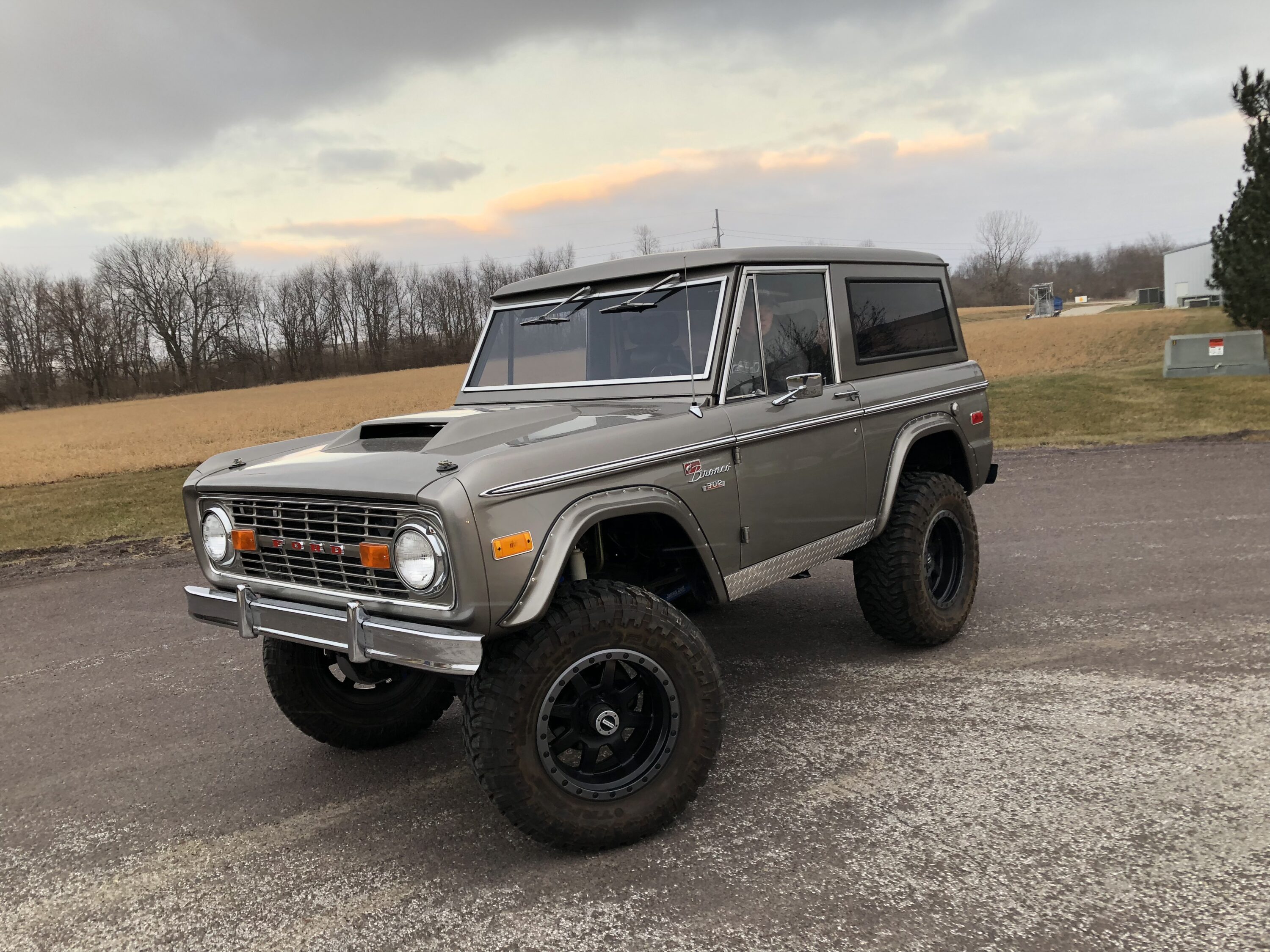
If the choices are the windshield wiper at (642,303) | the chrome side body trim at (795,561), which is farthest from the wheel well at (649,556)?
the windshield wiper at (642,303)

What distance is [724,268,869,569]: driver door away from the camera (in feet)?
12.1

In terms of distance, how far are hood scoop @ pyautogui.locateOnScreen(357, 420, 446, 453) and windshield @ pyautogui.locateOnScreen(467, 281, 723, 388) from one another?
2.81 feet

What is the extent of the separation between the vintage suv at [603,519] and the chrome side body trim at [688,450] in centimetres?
1

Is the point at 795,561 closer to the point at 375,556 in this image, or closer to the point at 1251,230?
the point at 375,556

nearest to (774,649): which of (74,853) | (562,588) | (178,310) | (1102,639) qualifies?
A: (1102,639)

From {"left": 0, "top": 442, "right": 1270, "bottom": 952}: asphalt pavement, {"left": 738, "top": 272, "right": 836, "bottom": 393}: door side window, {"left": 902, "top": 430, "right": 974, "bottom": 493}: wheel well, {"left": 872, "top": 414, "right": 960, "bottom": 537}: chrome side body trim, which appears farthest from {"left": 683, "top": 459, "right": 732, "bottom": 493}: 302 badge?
{"left": 902, "top": 430, "right": 974, "bottom": 493}: wheel well

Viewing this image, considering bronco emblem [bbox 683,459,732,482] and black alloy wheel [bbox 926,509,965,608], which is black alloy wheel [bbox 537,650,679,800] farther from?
black alloy wheel [bbox 926,509,965,608]

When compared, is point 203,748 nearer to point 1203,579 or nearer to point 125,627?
point 125,627

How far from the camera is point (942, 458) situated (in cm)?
528

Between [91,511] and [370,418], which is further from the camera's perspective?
[370,418]

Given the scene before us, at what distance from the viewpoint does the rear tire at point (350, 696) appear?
12.7 feet

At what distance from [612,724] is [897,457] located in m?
2.27

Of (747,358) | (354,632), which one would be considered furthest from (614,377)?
(354,632)

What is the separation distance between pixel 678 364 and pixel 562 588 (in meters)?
1.25
